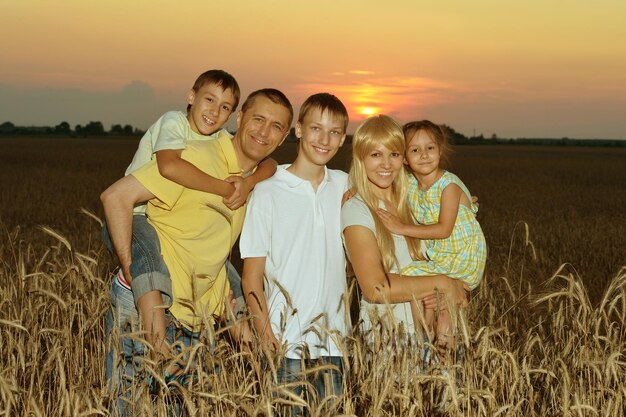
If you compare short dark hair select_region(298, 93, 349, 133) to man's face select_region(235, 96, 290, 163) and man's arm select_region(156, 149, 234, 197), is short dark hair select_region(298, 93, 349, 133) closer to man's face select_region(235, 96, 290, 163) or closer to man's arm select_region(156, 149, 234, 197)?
man's face select_region(235, 96, 290, 163)

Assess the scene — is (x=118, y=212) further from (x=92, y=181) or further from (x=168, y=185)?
(x=92, y=181)

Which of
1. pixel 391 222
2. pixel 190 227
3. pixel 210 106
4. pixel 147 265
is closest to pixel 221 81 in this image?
pixel 210 106

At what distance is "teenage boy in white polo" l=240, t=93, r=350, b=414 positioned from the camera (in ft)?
12.5

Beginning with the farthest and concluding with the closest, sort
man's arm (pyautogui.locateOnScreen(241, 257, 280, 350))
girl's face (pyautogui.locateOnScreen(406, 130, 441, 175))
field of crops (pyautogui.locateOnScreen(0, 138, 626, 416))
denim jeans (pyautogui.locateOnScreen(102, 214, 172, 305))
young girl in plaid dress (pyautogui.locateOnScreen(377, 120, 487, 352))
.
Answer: girl's face (pyautogui.locateOnScreen(406, 130, 441, 175)) < young girl in plaid dress (pyautogui.locateOnScreen(377, 120, 487, 352)) < denim jeans (pyautogui.locateOnScreen(102, 214, 172, 305)) < man's arm (pyautogui.locateOnScreen(241, 257, 280, 350)) < field of crops (pyautogui.locateOnScreen(0, 138, 626, 416))

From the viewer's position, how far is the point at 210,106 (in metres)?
4.66

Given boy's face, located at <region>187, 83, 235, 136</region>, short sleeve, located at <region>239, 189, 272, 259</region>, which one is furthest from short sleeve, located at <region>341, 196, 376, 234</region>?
boy's face, located at <region>187, 83, 235, 136</region>

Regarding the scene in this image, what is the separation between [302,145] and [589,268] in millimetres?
6498

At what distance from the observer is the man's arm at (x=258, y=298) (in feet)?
11.9

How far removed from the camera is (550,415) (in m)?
3.92

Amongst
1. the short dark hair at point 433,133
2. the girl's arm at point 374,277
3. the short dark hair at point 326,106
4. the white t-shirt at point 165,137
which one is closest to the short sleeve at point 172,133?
the white t-shirt at point 165,137

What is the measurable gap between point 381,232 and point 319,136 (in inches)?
23.3

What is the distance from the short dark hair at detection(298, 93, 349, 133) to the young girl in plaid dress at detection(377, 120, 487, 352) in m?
0.48

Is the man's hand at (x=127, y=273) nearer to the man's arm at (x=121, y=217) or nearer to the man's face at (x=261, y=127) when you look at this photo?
the man's arm at (x=121, y=217)

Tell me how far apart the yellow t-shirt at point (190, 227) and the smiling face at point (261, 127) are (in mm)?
149
